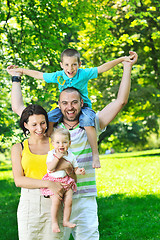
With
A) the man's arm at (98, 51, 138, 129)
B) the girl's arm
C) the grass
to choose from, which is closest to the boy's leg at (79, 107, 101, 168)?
the man's arm at (98, 51, 138, 129)

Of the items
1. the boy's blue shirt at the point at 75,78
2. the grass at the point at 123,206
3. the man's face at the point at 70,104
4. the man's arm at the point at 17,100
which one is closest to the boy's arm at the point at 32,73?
the boy's blue shirt at the point at 75,78

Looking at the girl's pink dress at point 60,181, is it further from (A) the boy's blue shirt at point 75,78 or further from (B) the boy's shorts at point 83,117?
(A) the boy's blue shirt at point 75,78

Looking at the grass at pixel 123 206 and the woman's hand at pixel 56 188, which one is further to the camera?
the grass at pixel 123 206

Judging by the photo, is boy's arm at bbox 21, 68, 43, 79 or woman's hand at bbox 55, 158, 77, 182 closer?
woman's hand at bbox 55, 158, 77, 182

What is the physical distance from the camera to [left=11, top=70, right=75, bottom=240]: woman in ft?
8.21

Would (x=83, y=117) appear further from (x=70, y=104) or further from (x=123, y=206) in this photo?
(x=123, y=206)

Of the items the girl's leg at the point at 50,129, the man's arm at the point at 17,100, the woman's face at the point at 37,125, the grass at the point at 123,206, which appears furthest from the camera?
the grass at the point at 123,206

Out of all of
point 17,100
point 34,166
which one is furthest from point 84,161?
point 17,100

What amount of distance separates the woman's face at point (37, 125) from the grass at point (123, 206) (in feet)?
14.8

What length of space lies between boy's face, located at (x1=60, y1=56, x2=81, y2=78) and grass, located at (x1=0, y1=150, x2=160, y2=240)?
406 cm

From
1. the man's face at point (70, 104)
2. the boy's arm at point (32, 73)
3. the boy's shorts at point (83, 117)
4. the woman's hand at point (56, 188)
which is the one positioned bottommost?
the woman's hand at point (56, 188)

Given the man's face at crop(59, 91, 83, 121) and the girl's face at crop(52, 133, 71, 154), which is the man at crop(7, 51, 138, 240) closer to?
the man's face at crop(59, 91, 83, 121)

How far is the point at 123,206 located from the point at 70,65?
20.2ft

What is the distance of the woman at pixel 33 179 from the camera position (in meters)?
2.50
